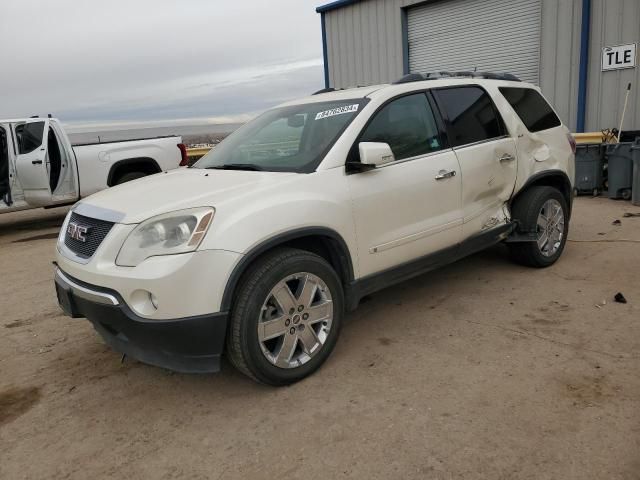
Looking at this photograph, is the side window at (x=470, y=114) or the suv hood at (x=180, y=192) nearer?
the suv hood at (x=180, y=192)

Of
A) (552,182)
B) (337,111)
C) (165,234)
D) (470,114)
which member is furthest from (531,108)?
(165,234)

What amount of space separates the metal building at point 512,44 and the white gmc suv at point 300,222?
6046 mm

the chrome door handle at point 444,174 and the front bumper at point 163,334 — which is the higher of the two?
the chrome door handle at point 444,174

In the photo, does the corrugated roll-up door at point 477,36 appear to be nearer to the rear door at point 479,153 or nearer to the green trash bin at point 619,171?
the green trash bin at point 619,171

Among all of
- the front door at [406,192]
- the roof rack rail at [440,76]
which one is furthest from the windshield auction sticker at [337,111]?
the roof rack rail at [440,76]

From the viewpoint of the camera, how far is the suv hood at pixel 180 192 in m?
2.97

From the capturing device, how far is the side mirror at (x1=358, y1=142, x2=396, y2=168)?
3.33 metres

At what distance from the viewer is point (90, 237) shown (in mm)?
3150

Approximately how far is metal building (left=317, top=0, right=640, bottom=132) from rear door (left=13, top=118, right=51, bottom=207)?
8.07m

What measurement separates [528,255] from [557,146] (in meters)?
1.09

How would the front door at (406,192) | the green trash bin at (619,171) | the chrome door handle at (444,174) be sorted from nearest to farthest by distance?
the front door at (406,192) < the chrome door handle at (444,174) < the green trash bin at (619,171)

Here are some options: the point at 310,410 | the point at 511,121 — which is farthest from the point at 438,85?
the point at 310,410

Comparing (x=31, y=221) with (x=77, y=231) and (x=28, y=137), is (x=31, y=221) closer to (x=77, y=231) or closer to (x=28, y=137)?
(x=28, y=137)

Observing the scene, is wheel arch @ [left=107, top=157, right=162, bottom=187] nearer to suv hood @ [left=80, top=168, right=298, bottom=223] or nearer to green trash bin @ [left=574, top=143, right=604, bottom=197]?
suv hood @ [left=80, top=168, right=298, bottom=223]
